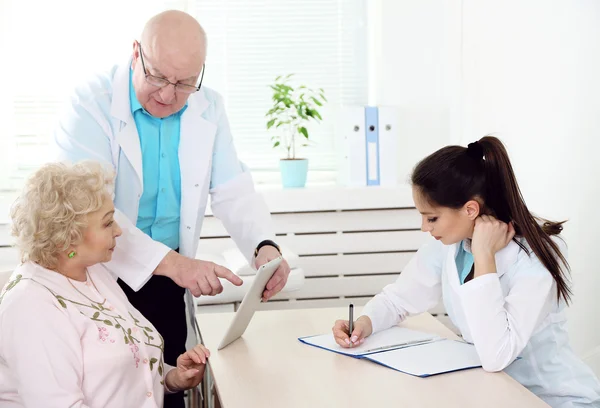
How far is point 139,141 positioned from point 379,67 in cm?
202

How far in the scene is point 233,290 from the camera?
3.11m

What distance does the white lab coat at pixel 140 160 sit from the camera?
204 cm

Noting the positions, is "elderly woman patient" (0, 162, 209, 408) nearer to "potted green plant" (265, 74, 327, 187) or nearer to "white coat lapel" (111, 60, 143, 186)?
"white coat lapel" (111, 60, 143, 186)

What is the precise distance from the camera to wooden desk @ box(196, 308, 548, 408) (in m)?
1.55

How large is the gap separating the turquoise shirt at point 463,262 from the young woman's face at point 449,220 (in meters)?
0.10

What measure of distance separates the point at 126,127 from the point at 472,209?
98cm

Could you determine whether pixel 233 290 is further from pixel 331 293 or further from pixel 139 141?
pixel 139 141

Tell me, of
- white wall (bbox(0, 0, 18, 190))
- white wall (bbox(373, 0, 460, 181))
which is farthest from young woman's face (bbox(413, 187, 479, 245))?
white wall (bbox(0, 0, 18, 190))

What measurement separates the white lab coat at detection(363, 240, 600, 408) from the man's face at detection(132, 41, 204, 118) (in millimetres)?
841

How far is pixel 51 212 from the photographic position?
166 cm

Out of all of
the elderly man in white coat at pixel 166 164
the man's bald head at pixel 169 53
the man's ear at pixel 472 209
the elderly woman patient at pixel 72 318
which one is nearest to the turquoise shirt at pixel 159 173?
the elderly man in white coat at pixel 166 164

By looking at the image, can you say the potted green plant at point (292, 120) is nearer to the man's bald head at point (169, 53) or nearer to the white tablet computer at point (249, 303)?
the man's bald head at point (169, 53)

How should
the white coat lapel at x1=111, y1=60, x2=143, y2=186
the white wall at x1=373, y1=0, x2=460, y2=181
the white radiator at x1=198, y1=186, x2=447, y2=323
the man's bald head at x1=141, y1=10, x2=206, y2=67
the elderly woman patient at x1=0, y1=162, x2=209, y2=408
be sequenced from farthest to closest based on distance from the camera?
the white wall at x1=373, y1=0, x2=460, y2=181 < the white radiator at x1=198, y1=186, x2=447, y2=323 < the white coat lapel at x1=111, y1=60, x2=143, y2=186 < the man's bald head at x1=141, y1=10, x2=206, y2=67 < the elderly woman patient at x1=0, y1=162, x2=209, y2=408

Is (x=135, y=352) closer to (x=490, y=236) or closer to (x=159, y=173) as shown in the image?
(x=159, y=173)
